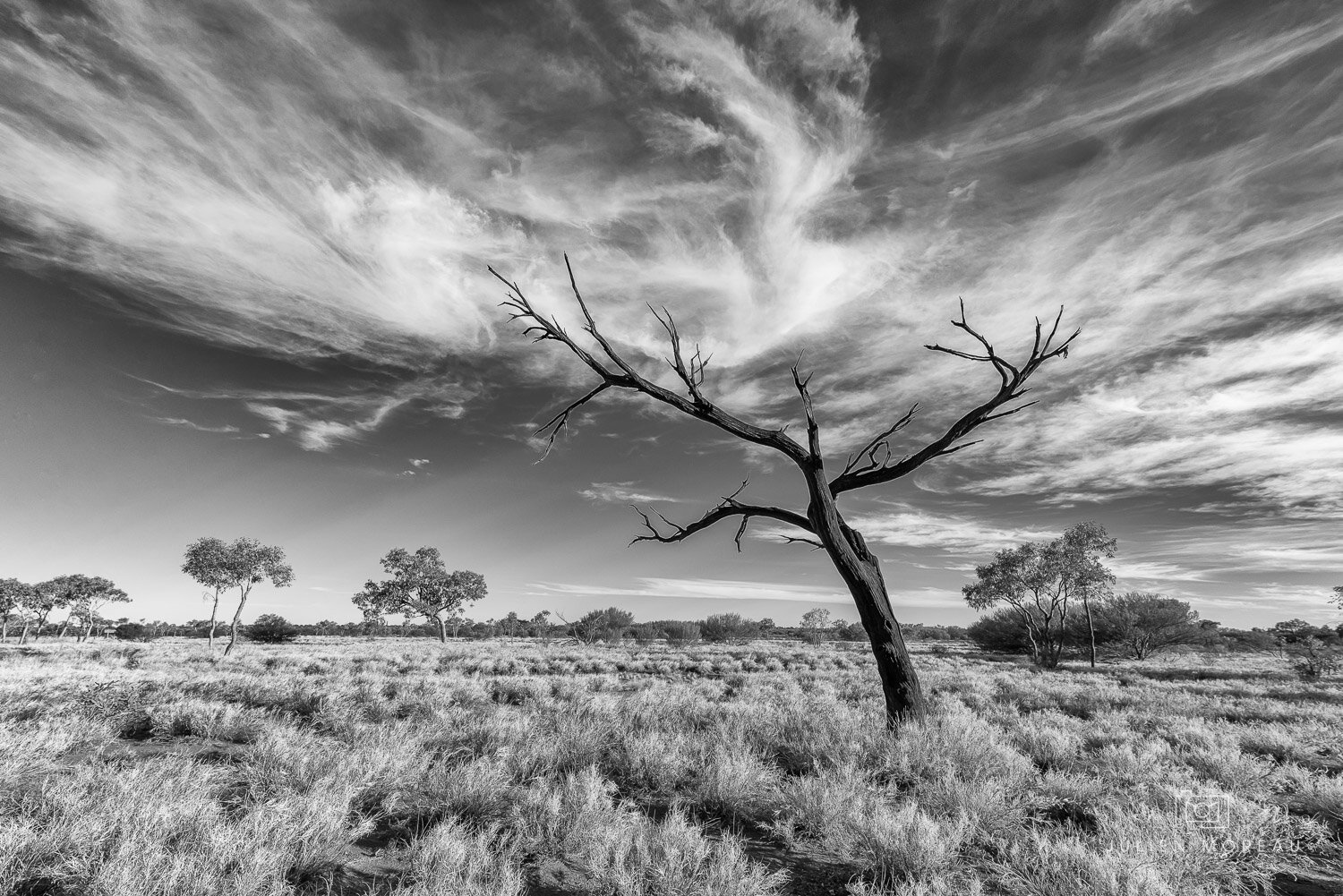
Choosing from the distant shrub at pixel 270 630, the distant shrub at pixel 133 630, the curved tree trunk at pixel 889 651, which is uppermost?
the curved tree trunk at pixel 889 651

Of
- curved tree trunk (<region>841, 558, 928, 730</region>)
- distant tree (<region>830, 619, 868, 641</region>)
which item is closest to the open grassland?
curved tree trunk (<region>841, 558, 928, 730</region>)

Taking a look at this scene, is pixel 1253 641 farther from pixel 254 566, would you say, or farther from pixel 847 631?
pixel 254 566

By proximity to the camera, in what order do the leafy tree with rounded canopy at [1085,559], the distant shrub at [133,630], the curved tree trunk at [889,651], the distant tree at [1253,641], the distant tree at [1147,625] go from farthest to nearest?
the distant shrub at [133,630] → the distant tree at [1253,641] → the distant tree at [1147,625] → the leafy tree with rounded canopy at [1085,559] → the curved tree trunk at [889,651]

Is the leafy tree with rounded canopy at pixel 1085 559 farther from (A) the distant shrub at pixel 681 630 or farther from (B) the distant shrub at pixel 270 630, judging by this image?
(B) the distant shrub at pixel 270 630

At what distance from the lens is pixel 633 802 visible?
5.75m

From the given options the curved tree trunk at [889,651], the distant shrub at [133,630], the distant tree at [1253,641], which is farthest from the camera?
the distant shrub at [133,630]

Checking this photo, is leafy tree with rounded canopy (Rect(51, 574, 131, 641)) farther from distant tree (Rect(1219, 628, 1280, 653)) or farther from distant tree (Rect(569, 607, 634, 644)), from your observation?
distant tree (Rect(1219, 628, 1280, 653))

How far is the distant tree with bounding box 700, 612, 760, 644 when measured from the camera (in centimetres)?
6612

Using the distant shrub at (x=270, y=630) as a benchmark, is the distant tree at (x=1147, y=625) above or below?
above

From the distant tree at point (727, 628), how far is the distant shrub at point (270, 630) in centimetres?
4913

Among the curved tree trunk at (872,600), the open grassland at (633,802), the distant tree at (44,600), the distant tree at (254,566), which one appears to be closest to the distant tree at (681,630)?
the distant tree at (254,566)

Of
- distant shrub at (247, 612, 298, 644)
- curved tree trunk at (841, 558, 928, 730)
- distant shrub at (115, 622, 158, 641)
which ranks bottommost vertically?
distant shrub at (115, 622, 158, 641)

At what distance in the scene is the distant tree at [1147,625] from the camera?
165 ft

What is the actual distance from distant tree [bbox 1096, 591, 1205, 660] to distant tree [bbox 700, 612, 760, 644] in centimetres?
3599
